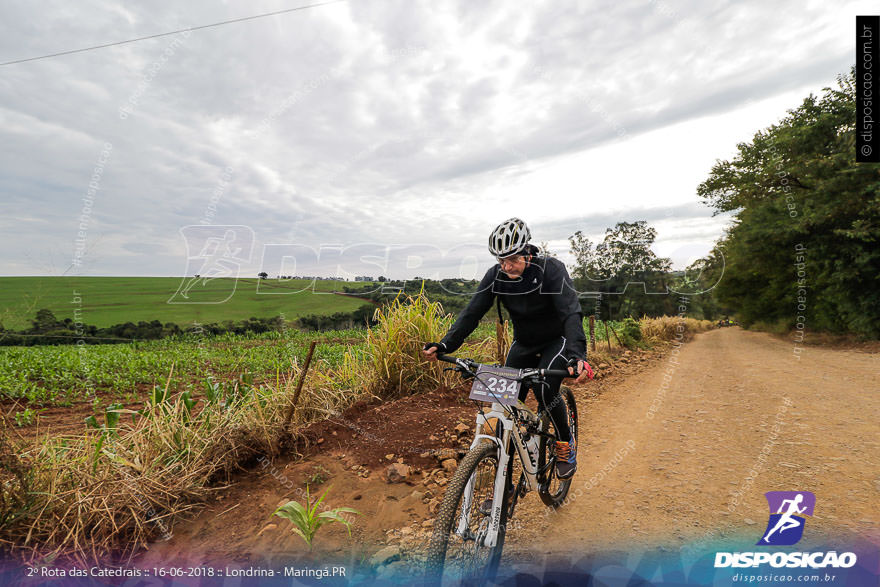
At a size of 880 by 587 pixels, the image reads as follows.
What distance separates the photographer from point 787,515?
276cm

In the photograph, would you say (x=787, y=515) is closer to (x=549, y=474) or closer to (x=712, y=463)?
(x=712, y=463)

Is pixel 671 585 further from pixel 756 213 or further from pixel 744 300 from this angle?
pixel 744 300

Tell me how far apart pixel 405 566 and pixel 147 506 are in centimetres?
192

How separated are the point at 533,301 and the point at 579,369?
0.70 meters

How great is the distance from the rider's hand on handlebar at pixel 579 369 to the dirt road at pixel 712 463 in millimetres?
1193

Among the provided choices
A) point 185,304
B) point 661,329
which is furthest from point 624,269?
point 185,304

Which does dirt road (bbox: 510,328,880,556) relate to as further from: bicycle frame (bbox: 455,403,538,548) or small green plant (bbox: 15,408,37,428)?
small green plant (bbox: 15,408,37,428)

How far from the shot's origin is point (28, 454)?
9.04 ft

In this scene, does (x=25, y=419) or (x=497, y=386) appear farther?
(x=25, y=419)

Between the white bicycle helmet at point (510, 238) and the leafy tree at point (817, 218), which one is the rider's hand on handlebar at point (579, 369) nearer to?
the white bicycle helmet at point (510, 238)

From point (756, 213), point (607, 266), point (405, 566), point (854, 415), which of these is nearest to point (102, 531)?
point (405, 566)

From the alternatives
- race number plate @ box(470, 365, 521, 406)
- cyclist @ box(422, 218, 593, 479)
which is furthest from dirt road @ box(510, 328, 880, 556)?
race number plate @ box(470, 365, 521, 406)

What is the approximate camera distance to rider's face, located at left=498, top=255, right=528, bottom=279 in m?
2.79

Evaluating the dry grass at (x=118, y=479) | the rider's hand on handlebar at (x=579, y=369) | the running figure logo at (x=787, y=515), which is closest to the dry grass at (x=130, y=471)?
the dry grass at (x=118, y=479)
